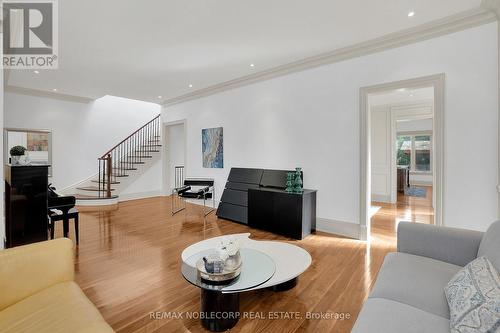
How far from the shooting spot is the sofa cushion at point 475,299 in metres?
1.04

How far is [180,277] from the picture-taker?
266 centimetres

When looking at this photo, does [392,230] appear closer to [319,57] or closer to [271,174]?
[271,174]

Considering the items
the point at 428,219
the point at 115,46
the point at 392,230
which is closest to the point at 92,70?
the point at 115,46

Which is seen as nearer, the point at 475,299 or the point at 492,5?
the point at 475,299

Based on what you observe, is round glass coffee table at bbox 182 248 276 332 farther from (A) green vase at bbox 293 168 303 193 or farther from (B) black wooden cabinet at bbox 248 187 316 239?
(A) green vase at bbox 293 168 303 193

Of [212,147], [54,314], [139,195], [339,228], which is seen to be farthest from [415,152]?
[54,314]

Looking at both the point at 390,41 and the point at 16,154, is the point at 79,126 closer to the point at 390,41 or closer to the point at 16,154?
the point at 16,154

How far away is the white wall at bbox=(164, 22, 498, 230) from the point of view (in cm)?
292

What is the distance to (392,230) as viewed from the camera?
4289 millimetres

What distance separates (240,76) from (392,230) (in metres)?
4.22

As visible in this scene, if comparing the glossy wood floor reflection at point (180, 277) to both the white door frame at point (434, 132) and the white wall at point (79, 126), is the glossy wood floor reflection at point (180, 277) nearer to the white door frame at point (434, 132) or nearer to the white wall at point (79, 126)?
the white door frame at point (434, 132)

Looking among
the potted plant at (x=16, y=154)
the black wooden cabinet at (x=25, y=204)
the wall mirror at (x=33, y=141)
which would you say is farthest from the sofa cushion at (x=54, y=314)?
the wall mirror at (x=33, y=141)

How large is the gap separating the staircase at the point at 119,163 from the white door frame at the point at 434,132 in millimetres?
6183

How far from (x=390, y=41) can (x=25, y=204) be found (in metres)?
5.18
